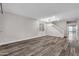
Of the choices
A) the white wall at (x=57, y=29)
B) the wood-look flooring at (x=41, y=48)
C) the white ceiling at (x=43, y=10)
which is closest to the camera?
the white ceiling at (x=43, y=10)

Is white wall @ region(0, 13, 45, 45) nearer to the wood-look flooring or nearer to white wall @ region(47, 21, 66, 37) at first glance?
the wood-look flooring

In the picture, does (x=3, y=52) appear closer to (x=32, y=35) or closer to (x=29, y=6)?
(x=32, y=35)

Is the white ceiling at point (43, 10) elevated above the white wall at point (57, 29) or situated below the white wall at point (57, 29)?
above

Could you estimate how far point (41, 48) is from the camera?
2117 millimetres

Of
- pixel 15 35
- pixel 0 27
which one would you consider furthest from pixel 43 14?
pixel 0 27

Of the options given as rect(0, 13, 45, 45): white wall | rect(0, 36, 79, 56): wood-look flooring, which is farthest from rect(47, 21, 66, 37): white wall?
rect(0, 13, 45, 45): white wall

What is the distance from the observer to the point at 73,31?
2.11m

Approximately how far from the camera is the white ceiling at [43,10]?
1.93 meters

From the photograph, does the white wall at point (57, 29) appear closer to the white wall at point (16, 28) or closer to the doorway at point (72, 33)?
the doorway at point (72, 33)

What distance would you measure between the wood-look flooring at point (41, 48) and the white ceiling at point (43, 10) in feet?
1.83

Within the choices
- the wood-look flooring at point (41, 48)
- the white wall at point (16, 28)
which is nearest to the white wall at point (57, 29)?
the wood-look flooring at point (41, 48)

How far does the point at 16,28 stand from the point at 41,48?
2.50 feet

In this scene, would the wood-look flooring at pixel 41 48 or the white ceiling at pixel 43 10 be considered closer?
the white ceiling at pixel 43 10

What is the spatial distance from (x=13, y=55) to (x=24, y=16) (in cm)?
92
